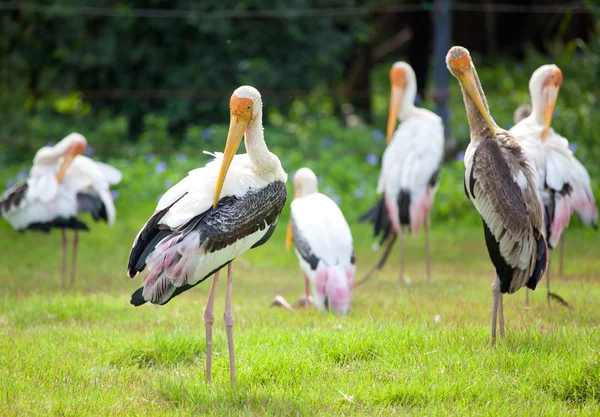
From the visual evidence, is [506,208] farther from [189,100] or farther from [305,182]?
[189,100]

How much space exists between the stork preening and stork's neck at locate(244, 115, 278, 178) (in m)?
2.07

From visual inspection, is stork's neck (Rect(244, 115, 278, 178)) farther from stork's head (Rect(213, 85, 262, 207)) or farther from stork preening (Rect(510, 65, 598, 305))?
stork preening (Rect(510, 65, 598, 305))

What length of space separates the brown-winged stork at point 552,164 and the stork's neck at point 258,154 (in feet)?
7.52

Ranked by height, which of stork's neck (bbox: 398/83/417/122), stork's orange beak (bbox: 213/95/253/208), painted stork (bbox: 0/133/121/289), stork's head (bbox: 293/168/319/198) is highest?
stork's neck (bbox: 398/83/417/122)

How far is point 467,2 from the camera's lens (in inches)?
677

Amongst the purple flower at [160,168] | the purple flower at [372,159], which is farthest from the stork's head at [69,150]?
the purple flower at [372,159]

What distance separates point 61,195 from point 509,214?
4.29 m

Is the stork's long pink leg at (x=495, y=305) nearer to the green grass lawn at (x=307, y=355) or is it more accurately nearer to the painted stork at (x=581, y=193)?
the green grass lawn at (x=307, y=355)

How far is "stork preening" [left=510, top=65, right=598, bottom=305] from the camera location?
6027mm

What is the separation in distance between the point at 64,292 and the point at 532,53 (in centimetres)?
1079

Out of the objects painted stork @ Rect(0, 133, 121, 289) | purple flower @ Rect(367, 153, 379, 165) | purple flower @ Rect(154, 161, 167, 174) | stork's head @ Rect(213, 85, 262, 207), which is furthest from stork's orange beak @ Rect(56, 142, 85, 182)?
purple flower @ Rect(367, 153, 379, 165)

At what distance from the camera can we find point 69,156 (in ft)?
25.5

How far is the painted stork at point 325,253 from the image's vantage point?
5.98 m

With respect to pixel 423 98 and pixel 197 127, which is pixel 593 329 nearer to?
pixel 197 127
